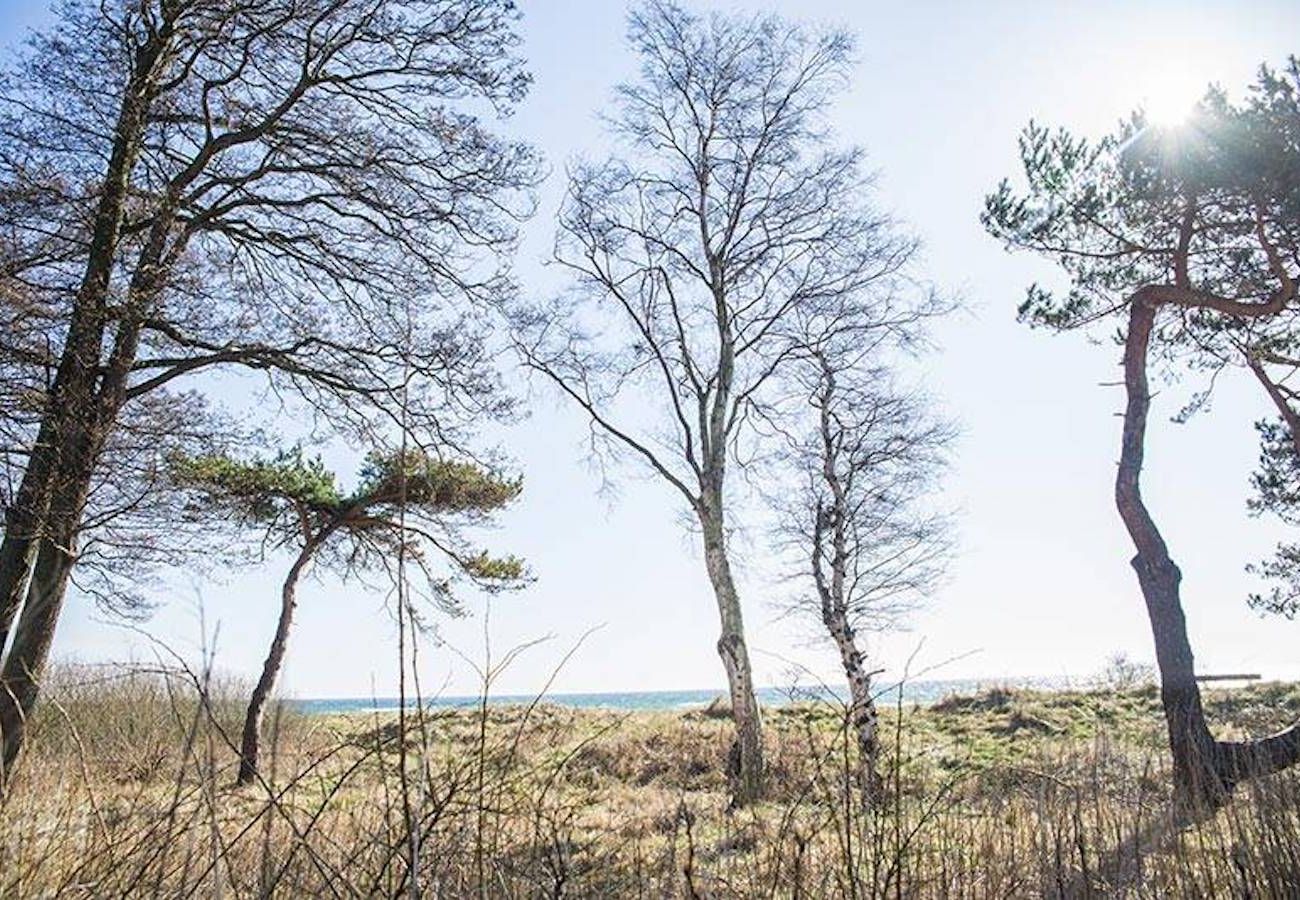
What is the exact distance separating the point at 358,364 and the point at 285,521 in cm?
535

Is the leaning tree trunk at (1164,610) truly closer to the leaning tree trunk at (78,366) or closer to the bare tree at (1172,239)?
the bare tree at (1172,239)

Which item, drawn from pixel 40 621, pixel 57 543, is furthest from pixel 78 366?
pixel 40 621

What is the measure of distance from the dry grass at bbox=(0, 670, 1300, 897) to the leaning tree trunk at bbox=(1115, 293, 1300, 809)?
1.69 ft

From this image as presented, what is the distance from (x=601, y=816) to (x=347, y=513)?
746 centimetres

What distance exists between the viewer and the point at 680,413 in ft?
41.3

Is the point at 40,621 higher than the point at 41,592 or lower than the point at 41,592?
lower

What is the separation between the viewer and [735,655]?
1125 cm

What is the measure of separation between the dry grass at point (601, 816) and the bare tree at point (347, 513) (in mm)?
2429

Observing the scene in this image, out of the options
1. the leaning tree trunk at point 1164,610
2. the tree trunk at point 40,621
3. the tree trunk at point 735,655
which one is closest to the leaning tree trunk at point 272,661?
the tree trunk at point 40,621

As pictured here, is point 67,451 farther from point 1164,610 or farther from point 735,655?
point 1164,610

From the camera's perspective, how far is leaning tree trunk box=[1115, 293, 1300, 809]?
722 centimetres

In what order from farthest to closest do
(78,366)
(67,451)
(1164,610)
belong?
(1164,610) < (78,366) < (67,451)

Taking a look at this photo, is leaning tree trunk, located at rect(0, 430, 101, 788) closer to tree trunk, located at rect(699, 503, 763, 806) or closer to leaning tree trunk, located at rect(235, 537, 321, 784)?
leaning tree trunk, located at rect(235, 537, 321, 784)

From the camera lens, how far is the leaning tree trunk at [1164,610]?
7219mm
